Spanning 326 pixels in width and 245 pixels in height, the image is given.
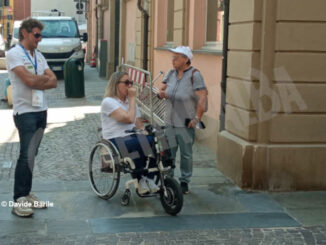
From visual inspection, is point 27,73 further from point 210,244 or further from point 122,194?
point 210,244

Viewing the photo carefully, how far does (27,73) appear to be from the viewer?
5340 millimetres

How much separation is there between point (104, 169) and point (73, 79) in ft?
33.1

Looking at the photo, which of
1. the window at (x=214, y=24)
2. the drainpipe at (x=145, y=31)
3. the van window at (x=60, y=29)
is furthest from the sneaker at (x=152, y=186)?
the van window at (x=60, y=29)

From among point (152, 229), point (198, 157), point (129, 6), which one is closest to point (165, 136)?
point (152, 229)

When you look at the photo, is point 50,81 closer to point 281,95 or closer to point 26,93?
point 26,93

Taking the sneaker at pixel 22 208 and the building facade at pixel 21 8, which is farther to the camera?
the building facade at pixel 21 8

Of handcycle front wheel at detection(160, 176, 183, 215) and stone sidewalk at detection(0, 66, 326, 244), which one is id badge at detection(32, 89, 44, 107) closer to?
stone sidewalk at detection(0, 66, 326, 244)

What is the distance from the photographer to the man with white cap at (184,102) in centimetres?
619

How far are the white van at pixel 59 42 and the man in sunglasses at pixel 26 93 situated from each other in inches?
600

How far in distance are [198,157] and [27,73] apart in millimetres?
3784

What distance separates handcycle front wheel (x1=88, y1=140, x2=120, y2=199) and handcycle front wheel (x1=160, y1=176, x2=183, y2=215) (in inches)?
20.6

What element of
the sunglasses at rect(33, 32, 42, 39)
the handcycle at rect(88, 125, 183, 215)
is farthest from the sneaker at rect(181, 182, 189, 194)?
the sunglasses at rect(33, 32, 42, 39)

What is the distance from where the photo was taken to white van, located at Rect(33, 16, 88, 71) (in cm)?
2127

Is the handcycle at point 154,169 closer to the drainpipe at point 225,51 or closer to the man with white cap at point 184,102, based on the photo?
the man with white cap at point 184,102
